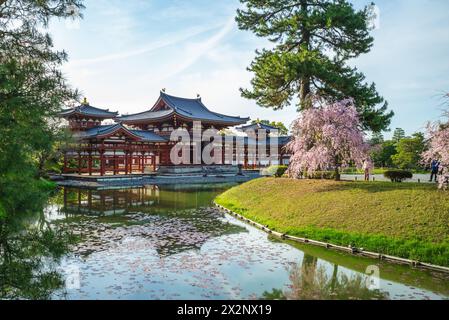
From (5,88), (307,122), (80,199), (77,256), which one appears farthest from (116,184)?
(5,88)

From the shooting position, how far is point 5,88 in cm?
851

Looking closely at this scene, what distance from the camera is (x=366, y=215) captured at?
1550 cm

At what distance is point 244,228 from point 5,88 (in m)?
12.1

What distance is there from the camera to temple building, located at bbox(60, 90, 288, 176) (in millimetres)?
40906

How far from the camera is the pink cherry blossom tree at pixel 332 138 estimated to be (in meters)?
21.6

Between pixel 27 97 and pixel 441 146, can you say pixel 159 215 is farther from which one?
pixel 441 146

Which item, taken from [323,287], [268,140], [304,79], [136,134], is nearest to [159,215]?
[323,287]

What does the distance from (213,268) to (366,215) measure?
7.88 meters

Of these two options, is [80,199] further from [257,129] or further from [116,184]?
[257,129]

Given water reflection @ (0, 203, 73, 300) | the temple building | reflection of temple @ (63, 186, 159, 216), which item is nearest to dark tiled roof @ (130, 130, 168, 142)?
the temple building

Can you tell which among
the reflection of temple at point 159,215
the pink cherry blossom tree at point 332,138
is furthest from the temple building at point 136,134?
the pink cherry blossom tree at point 332,138

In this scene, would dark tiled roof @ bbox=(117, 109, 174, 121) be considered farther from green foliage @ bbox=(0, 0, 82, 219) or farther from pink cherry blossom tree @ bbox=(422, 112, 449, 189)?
green foliage @ bbox=(0, 0, 82, 219)

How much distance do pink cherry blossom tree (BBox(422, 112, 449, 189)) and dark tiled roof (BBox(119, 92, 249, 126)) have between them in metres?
34.5

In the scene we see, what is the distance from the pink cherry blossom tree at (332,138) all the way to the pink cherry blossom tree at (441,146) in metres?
4.72
